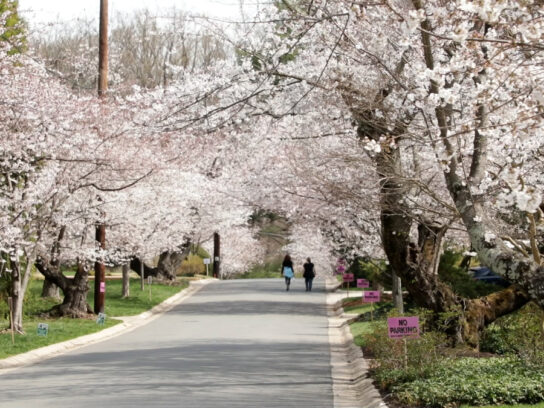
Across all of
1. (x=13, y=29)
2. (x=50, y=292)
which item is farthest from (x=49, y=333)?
(x=50, y=292)

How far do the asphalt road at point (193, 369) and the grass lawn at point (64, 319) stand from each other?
1145mm

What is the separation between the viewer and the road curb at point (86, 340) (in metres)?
19.3

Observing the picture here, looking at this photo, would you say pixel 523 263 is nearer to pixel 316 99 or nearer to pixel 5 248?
pixel 316 99

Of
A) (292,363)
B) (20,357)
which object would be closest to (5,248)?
(20,357)

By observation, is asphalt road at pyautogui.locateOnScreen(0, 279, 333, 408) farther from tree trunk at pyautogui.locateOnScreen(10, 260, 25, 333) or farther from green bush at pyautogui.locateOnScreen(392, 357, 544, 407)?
tree trunk at pyautogui.locateOnScreen(10, 260, 25, 333)

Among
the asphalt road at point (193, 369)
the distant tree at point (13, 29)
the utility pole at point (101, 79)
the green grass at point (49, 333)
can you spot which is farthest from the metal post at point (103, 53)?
the asphalt road at point (193, 369)

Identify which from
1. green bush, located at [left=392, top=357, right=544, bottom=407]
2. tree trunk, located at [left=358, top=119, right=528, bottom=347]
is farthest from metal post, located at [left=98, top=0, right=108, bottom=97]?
green bush, located at [left=392, top=357, right=544, bottom=407]

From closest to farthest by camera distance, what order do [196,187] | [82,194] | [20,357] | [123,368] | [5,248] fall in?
[123,368], [20,357], [5,248], [82,194], [196,187]

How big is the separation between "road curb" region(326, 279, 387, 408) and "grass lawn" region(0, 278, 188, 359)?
6.60m

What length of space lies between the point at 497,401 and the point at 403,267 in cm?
675

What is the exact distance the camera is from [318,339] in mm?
24125

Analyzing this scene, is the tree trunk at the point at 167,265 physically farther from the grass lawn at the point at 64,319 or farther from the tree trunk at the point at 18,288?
the tree trunk at the point at 18,288

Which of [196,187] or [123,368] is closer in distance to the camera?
[123,368]

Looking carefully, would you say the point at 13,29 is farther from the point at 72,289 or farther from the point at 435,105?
the point at 435,105
